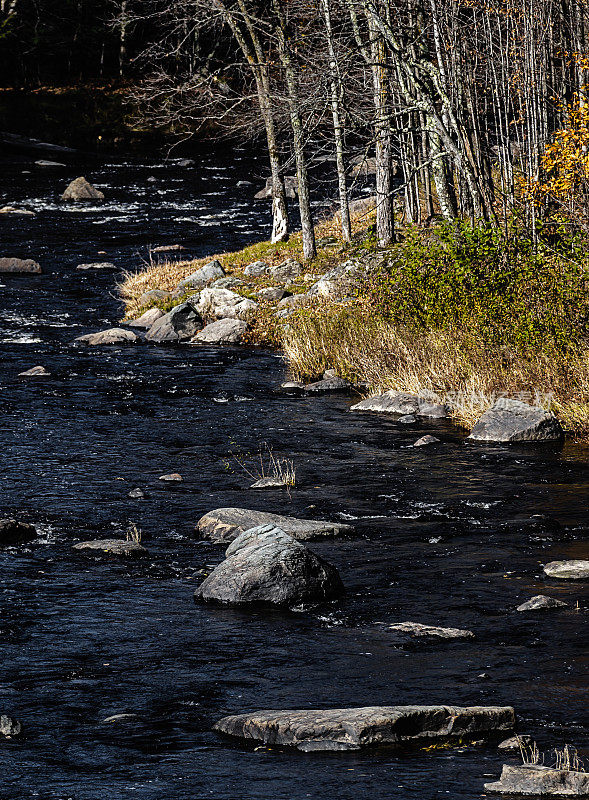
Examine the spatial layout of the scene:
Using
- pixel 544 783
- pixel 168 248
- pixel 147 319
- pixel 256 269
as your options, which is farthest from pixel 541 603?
pixel 168 248

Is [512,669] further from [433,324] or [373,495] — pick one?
[433,324]

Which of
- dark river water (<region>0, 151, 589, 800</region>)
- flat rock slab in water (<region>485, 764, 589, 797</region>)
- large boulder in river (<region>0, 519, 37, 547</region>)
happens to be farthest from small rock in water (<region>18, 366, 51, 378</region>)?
flat rock slab in water (<region>485, 764, 589, 797</region>)

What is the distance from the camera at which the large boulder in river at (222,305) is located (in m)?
24.9

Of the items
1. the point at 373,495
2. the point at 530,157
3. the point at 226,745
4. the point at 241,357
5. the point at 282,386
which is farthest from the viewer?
the point at 241,357

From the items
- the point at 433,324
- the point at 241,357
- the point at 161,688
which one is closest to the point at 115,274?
the point at 241,357

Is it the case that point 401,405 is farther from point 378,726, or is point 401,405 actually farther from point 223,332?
point 378,726

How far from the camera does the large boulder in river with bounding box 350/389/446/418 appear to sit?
16.9 metres

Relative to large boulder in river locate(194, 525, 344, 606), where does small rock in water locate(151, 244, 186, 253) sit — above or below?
above

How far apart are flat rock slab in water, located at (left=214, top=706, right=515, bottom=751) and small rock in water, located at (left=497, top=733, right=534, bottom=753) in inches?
7.3

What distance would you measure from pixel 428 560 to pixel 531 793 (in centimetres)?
466

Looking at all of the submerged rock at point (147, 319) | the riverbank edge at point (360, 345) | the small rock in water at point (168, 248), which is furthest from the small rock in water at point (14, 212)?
the submerged rock at point (147, 319)

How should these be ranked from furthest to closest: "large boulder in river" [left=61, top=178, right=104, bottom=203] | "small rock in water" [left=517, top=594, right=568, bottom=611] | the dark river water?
"large boulder in river" [left=61, top=178, right=104, bottom=203]
"small rock in water" [left=517, top=594, right=568, bottom=611]
the dark river water

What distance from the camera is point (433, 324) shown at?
1798 centimetres

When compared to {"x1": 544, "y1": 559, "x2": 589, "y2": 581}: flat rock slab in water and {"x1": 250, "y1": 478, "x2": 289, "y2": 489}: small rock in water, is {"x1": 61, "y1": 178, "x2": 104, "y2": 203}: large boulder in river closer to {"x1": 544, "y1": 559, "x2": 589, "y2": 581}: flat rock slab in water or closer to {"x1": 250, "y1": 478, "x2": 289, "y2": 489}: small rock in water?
{"x1": 250, "y1": 478, "x2": 289, "y2": 489}: small rock in water
